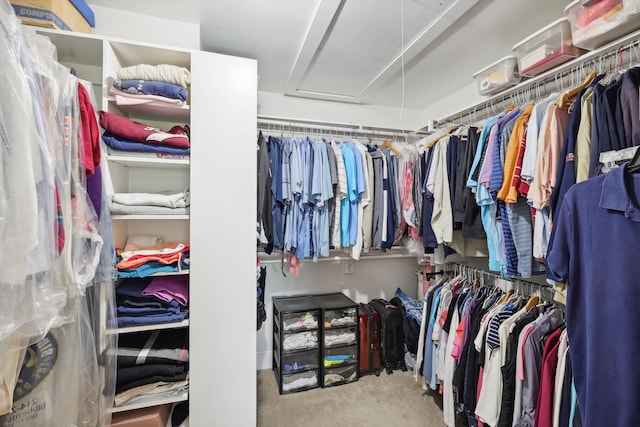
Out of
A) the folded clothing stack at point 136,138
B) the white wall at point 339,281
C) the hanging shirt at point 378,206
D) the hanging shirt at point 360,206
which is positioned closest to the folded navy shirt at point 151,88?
the folded clothing stack at point 136,138

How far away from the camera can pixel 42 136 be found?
0.79 m

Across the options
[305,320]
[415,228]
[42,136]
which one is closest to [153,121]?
[42,136]

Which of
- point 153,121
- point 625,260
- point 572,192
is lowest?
point 625,260

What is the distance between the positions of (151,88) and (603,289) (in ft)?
6.66

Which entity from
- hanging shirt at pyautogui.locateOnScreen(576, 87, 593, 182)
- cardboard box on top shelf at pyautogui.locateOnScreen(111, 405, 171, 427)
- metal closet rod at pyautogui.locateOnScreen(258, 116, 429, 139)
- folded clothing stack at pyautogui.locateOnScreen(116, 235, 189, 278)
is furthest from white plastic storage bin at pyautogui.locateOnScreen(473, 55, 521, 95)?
cardboard box on top shelf at pyautogui.locateOnScreen(111, 405, 171, 427)

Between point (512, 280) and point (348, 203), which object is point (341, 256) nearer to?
point (348, 203)

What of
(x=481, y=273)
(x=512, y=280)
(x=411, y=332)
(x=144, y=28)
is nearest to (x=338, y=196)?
(x=481, y=273)

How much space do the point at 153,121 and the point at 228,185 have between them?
2.36ft

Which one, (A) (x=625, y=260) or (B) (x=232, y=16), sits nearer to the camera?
(A) (x=625, y=260)

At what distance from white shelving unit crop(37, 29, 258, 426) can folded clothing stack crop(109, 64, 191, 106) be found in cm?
5

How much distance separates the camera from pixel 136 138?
1299 millimetres

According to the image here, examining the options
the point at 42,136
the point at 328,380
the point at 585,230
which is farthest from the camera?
the point at 328,380

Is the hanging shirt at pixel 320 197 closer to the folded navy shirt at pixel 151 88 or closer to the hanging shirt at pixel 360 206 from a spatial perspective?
the hanging shirt at pixel 360 206

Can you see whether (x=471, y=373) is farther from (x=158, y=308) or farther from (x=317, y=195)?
(x=158, y=308)
